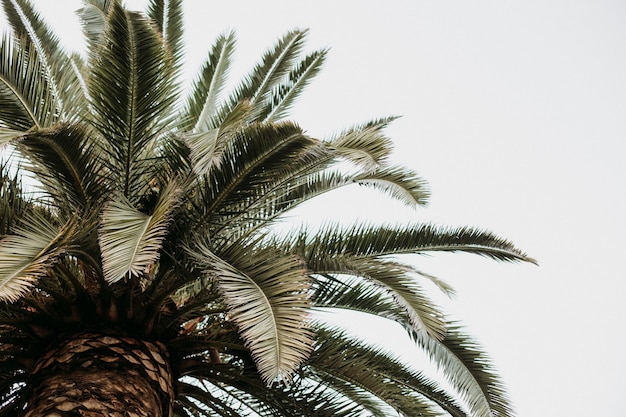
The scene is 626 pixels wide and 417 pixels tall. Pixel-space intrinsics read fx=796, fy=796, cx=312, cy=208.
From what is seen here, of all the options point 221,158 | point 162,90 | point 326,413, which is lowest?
point 326,413

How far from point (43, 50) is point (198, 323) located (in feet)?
12.0

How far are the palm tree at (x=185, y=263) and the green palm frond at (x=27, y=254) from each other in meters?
0.02

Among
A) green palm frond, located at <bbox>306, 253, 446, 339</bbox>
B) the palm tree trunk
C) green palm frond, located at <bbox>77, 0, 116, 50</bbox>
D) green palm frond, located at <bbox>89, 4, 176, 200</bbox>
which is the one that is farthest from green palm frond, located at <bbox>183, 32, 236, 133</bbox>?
the palm tree trunk

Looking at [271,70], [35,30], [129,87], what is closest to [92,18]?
[35,30]

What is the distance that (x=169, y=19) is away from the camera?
33.2ft

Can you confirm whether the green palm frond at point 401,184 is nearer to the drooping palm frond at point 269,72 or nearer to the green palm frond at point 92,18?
the drooping palm frond at point 269,72

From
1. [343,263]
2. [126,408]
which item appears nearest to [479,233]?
[343,263]

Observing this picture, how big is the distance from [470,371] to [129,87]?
419 centimetres

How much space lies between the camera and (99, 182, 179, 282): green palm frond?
5.49m

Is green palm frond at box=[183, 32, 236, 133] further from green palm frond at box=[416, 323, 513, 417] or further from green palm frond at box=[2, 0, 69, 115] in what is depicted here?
green palm frond at box=[416, 323, 513, 417]

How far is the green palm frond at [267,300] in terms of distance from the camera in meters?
5.52

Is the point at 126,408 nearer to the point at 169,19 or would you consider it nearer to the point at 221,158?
the point at 221,158

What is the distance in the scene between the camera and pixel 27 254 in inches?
224

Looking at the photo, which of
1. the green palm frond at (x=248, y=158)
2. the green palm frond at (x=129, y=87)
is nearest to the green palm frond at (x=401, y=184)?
the green palm frond at (x=248, y=158)
